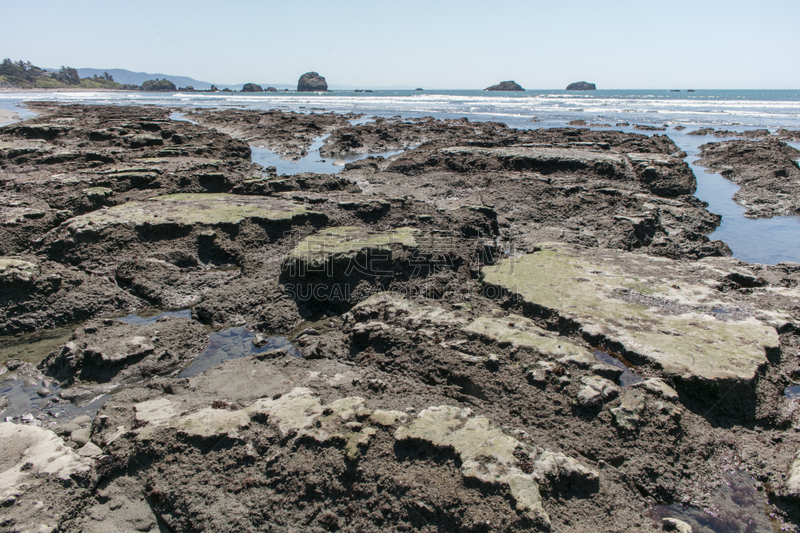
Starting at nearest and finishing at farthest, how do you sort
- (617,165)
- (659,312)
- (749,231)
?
(659,312), (749,231), (617,165)

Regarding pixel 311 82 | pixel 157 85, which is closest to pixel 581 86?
pixel 311 82

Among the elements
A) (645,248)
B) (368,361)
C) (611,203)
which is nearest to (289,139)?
(611,203)

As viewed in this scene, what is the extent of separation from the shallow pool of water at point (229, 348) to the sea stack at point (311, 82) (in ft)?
500

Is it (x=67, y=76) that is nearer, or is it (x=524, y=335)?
(x=524, y=335)

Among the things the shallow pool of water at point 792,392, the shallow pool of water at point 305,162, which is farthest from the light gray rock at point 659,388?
the shallow pool of water at point 305,162

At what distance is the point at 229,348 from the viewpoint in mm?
5008

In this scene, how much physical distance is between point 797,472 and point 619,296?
7.74 feet

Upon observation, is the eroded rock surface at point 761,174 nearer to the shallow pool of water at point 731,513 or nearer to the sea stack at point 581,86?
the shallow pool of water at point 731,513

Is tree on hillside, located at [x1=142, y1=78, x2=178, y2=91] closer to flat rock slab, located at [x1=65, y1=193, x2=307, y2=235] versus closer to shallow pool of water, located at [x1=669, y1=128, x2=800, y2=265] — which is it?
flat rock slab, located at [x1=65, y1=193, x2=307, y2=235]

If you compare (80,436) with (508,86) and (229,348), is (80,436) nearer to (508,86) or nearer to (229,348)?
(229,348)

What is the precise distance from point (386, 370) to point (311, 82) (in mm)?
155541

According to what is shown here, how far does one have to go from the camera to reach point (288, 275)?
611 cm

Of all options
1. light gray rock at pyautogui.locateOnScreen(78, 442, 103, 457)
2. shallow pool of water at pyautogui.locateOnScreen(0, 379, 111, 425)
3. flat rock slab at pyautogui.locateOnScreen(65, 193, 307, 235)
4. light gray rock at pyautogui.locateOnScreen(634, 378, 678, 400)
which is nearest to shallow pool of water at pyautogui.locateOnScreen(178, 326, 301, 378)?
shallow pool of water at pyautogui.locateOnScreen(0, 379, 111, 425)

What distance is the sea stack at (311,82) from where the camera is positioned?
472 ft
